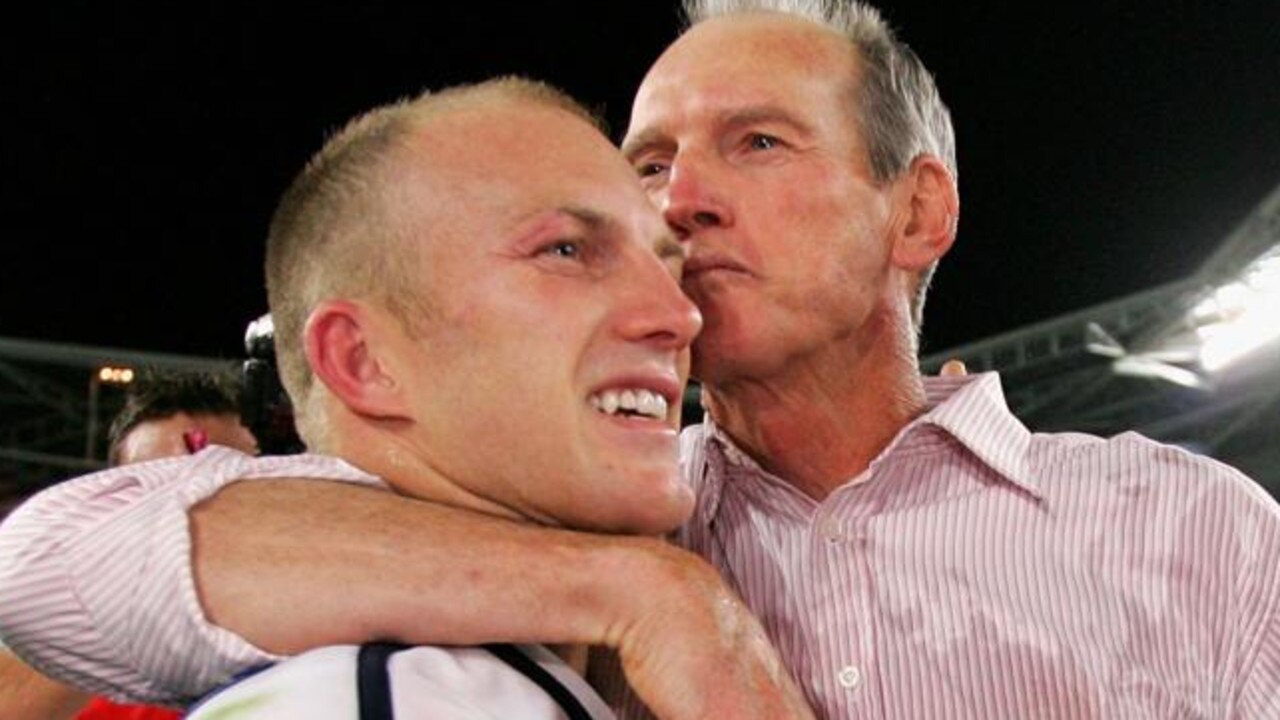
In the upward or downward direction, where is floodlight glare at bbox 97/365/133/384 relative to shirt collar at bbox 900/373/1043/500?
upward

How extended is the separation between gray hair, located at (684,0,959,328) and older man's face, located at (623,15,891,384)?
0.09 feet

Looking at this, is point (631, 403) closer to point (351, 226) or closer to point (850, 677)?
point (351, 226)

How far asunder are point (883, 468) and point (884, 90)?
1.54 feet

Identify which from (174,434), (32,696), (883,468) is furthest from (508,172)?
(174,434)

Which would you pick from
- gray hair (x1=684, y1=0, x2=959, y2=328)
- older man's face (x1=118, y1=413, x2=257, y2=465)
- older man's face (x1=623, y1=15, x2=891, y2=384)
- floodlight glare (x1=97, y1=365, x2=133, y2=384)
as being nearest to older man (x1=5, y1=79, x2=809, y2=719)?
older man's face (x1=623, y1=15, x2=891, y2=384)

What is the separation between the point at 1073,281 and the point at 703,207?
10387mm

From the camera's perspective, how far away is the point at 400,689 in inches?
44.8

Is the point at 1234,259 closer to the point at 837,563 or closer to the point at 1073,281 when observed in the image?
the point at 1073,281

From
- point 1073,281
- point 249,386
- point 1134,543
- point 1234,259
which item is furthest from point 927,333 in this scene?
point 1134,543

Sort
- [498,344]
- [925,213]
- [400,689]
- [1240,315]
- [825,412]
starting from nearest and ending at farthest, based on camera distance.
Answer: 1. [400,689]
2. [498,344]
3. [825,412]
4. [925,213]
5. [1240,315]

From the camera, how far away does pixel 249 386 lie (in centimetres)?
266

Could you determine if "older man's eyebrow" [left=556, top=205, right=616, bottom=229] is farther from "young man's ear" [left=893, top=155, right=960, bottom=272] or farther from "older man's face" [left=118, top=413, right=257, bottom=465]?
"older man's face" [left=118, top=413, right=257, bottom=465]

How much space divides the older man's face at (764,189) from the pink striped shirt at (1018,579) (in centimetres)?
18

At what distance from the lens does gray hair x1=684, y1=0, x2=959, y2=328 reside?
1958mm
